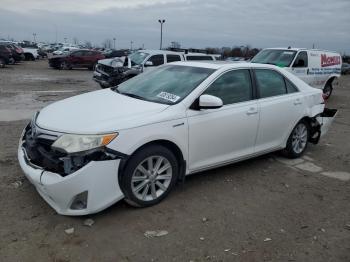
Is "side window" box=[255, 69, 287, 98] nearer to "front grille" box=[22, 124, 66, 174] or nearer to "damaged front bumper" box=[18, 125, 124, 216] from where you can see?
"damaged front bumper" box=[18, 125, 124, 216]

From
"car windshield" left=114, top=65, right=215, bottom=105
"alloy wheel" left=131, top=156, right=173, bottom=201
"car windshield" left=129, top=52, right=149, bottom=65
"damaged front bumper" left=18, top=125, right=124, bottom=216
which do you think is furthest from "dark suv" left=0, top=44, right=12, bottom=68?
"alloy wheel" left=131, top=156, right=173, bottom=201

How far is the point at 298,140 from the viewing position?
6355 mm

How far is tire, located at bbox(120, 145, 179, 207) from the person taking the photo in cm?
404

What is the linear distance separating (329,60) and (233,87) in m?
11.0

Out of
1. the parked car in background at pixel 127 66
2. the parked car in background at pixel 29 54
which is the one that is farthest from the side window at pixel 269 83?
the parked car in background at pixel 29 54

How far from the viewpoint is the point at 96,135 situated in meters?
3.83

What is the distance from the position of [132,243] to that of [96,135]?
1085mm

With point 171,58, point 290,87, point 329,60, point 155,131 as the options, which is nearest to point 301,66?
point 329,60

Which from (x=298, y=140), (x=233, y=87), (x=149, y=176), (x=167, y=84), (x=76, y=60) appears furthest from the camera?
(x=76, y=60)

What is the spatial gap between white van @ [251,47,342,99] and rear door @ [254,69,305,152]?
7.26 m

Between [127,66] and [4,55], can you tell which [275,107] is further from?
[4,55]

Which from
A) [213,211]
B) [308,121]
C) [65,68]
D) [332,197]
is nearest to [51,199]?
[213,211]

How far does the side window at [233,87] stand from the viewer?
497cm

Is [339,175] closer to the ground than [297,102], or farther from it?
closer to the ground
